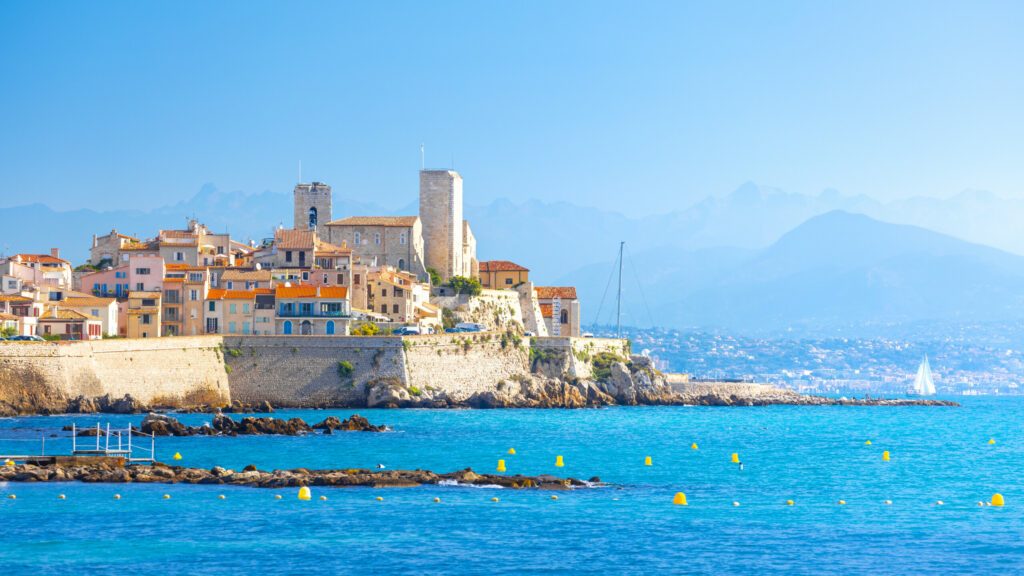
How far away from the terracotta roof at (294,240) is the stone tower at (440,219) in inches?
506

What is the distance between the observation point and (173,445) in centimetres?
5878

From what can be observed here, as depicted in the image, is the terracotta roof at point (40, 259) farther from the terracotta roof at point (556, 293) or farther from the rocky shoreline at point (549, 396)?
the terracotta roof at point (556, 293)

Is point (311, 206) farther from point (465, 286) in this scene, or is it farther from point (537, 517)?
point (537, 517)

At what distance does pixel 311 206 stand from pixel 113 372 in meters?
39.3

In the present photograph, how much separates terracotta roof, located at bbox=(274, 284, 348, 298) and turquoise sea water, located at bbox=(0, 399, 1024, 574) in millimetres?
24412

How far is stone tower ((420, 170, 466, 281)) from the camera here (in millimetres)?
109938

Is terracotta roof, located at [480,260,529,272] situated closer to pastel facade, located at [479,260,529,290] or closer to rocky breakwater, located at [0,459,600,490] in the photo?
pastel facade, located at [479,260,529,290]

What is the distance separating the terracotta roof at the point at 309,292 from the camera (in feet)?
294

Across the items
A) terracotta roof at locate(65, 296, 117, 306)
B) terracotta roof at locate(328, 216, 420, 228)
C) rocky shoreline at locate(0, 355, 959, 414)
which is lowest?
rocky shoreline at locate(0, 355, 959, 414)

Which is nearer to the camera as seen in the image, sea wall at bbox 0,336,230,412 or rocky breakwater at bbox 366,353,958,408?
sea wall at bbox 0,336,230,412

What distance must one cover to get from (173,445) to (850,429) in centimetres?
4418

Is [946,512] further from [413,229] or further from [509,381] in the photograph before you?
[413,229]

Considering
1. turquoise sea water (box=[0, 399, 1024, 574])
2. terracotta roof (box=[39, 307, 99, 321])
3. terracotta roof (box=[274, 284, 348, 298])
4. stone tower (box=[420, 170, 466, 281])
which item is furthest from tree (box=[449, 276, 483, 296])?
turquoise sea water (box=[0, 399, 1024, 574])

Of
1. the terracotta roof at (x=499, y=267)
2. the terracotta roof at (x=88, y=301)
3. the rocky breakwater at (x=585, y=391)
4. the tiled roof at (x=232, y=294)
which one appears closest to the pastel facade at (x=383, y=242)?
the terracotta roof at (x=499, y=267)
